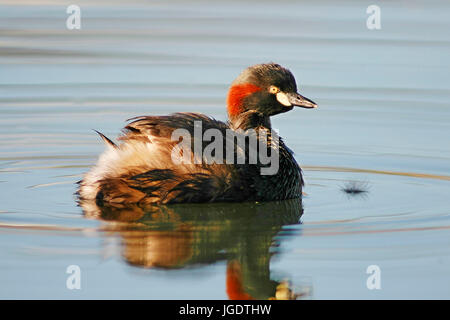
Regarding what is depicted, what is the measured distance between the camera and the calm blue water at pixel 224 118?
6551 mm

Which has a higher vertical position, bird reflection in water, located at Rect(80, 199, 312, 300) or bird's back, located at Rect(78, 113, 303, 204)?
bird's back, located at Rect(78, 113, 303, 204)

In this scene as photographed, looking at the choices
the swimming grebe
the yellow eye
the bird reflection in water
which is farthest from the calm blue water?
the yellow eye

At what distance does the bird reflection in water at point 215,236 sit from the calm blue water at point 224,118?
0.02 metres

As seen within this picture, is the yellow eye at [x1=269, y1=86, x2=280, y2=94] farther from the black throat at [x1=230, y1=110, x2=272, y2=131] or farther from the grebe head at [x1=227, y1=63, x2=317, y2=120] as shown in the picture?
the black throat at [x1=230, y1=110, x2=272, y2=131]

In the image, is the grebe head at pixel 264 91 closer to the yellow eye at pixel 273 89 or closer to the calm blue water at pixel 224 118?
the yellow eye at pixel 273 89

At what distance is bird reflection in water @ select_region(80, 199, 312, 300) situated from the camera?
652cm

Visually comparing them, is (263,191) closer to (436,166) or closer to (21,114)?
(436,166)

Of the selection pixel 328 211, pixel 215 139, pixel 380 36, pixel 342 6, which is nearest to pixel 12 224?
pixel 215 139

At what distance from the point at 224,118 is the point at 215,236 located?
388 centimetres

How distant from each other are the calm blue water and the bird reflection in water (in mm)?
18

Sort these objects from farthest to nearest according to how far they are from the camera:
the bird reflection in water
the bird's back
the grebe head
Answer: the grebe head → the bird's back → the bird reflection in water

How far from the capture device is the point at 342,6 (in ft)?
50.0

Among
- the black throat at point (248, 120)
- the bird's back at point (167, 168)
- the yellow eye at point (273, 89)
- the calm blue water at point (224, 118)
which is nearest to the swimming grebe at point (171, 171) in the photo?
the bird's back at point (167, 168)

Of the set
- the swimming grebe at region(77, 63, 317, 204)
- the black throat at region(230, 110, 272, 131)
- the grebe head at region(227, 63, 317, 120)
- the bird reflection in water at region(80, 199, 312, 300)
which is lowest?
the bird reflection in water at region(80, 199, 312, 300)
